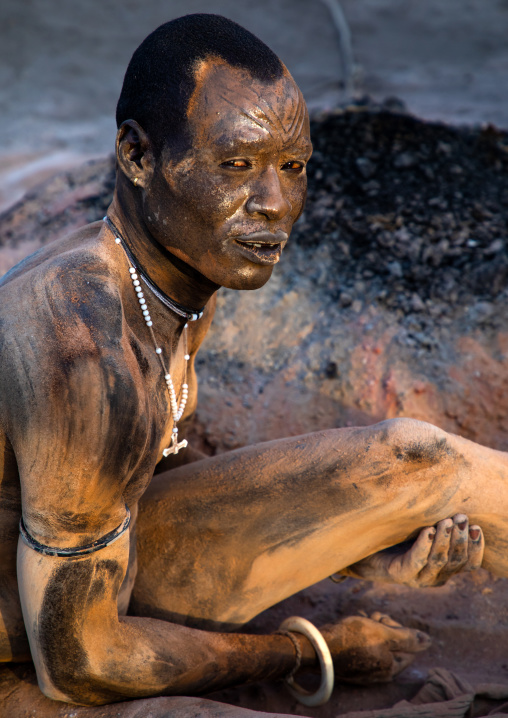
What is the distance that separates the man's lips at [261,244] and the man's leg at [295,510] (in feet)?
1.61

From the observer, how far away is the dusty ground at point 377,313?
2.55 m

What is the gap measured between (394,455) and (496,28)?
4.30 metres

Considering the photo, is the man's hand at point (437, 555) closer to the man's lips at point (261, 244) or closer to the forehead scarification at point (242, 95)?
the man's lips at point (261, 244)

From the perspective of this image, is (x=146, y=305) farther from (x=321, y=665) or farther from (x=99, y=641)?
(x=321, y=665)

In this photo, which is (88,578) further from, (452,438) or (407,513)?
(452,438)

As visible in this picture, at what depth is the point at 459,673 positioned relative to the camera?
86.8 inches

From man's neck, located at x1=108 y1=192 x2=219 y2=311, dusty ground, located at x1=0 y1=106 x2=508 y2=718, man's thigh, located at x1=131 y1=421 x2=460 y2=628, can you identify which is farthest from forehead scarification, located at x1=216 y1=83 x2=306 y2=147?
dusty ground, located at x1=0 y1=106 x2=508 y2=718

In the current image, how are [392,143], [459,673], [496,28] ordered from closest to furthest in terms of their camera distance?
[459,673], [392,143], [496,28]

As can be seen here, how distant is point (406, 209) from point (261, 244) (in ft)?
6.30

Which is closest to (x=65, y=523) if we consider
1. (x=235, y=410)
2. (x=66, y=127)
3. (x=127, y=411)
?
(x=127, y=411)

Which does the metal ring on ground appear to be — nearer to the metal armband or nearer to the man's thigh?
the man's thigh

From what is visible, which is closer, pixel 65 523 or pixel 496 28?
pixel 65 523

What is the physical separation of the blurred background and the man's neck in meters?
2.83

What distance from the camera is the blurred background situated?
462cm
